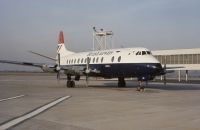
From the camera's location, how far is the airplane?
26047mm

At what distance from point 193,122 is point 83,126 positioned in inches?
134

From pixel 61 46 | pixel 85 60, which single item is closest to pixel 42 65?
pixel 85 60

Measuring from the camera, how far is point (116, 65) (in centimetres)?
2848

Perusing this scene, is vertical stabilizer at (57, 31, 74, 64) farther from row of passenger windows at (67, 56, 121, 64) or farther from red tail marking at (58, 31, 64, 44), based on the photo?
row of passenger windows at (67, 56, 121, 64)

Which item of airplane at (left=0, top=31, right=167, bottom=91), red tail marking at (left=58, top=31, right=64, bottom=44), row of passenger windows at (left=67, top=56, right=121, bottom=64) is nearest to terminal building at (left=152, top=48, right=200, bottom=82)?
red tail marking at (left=58, top=31, right=64, bottom=44)

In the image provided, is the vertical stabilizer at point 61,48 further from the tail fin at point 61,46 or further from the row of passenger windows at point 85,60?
the row of passenger windows at point 85,60

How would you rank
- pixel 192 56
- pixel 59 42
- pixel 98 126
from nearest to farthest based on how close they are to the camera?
1. pixel 98 126
2. pixel 59 42
3. pixel 192 56

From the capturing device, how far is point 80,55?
114 feet

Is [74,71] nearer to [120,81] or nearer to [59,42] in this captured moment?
[120,81]

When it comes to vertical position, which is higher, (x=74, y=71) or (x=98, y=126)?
(x=74, y=71)

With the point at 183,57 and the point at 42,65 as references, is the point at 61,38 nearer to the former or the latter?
the point at 42,65

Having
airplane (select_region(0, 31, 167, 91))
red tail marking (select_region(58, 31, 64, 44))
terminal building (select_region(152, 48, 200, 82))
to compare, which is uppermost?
red tail marking (select_region(58, 31, 64, 44))

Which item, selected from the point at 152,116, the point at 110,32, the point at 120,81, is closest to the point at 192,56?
the point at 110,32

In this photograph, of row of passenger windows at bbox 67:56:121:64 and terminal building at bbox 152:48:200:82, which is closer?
row of passenger windows at bbox 67:56:121:64
